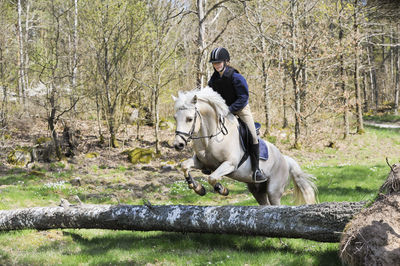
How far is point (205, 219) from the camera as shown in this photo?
6.36m

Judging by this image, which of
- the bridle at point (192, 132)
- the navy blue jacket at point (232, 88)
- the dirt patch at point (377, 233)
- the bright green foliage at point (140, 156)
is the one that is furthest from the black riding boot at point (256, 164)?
the bright green foliage at point (140, 156)

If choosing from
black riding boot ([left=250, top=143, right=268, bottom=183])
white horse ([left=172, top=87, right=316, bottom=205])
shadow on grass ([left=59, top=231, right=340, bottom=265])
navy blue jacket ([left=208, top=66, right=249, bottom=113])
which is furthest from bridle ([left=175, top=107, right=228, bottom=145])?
shadow on grass ([left=59, top=231, right=340, bottom=265])

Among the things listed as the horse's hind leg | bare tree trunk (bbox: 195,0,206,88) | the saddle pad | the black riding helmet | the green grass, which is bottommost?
the horse's hind leg

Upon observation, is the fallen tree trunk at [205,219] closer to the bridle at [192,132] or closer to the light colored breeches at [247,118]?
the bridle at [192,132]

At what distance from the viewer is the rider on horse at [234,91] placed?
6.57 metres

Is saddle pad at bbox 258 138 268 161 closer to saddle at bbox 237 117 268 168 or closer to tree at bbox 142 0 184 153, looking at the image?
saddle at bbox 237 117 268 168

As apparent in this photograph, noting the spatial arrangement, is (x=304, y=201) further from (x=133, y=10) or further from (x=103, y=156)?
(x=133, y=10)

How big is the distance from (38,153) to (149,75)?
7.70 meters

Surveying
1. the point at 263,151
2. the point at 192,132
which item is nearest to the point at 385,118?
the point at 263,151

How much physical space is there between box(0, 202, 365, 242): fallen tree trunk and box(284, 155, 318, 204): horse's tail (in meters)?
A: 1.89

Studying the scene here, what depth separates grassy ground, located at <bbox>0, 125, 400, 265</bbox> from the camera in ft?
19.0

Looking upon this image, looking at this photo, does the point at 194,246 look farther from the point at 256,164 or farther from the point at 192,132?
the point at 192,132

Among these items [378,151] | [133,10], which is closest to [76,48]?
[133,10]

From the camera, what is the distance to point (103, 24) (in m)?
19.8
